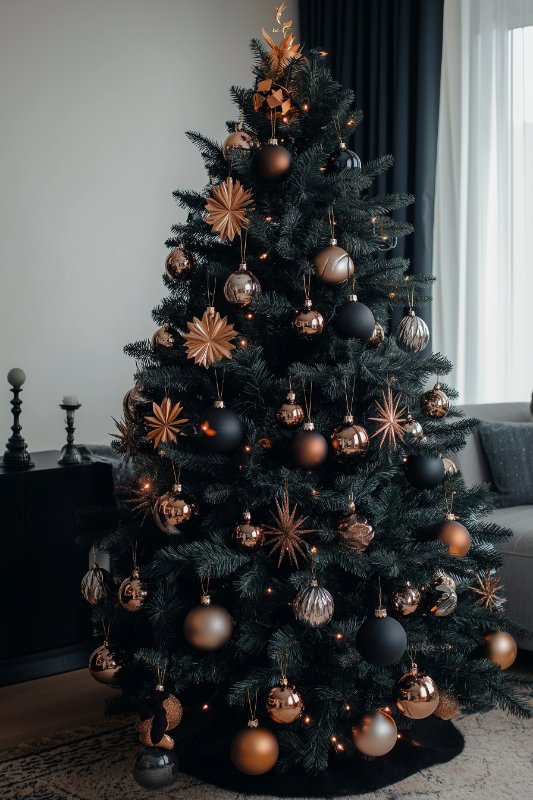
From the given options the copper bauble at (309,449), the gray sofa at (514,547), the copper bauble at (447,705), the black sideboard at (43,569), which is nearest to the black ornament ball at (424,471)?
the copper bauble at (309,449)

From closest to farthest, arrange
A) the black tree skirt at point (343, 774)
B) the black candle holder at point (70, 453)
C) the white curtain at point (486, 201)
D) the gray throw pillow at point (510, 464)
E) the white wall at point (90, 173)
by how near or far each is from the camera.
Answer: the black tree skirt at point (343, 774) → the black candle holder at point (70, 453) → the gray throw pillow at point (510, 464) → the white wall at point (90, 173) → the white curtain at point (486, 201)

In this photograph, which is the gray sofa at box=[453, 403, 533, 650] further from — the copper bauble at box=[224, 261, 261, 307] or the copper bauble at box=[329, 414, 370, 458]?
the copper bauble at box=[224, 261, 261, 307]

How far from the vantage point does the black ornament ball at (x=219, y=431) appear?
1.73 meters

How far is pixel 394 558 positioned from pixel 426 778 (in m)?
0.48

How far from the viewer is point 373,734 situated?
1.74 meters

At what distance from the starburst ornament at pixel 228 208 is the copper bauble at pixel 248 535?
1.88ft

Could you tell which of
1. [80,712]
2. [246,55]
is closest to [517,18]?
[246,55]

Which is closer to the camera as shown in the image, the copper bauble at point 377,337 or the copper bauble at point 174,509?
the copper bauble at point 174,509

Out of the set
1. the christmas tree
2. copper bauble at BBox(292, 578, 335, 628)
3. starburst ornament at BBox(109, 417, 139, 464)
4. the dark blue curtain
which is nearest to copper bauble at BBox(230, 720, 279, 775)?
the christmas tree

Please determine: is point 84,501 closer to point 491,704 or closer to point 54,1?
point 491,704

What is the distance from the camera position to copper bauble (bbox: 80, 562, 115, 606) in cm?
196

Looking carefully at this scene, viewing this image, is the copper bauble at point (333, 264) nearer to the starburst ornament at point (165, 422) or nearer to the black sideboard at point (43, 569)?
the starburst ornament at point (165, 422)

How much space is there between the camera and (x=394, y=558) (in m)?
1.74

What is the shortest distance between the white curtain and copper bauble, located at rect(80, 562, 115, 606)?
6.63ft
